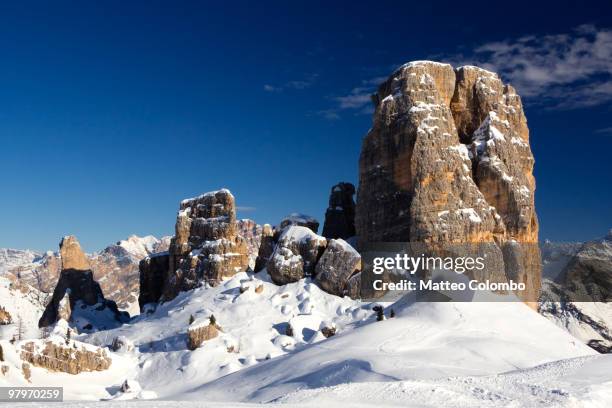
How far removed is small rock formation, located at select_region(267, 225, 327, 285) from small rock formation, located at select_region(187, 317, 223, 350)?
10.5m

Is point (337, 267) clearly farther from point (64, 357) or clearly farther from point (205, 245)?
point (64, 357)

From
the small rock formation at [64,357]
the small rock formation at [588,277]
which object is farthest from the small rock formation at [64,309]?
the small rock formation at [588,277]

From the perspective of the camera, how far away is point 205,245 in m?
60.2

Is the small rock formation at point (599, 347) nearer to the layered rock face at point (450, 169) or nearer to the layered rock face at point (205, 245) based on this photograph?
the layered rock face at point (450, 169)

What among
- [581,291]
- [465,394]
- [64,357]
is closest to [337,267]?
[64,357]

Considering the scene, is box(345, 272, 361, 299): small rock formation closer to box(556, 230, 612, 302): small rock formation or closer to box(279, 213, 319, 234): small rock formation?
box(279, 213, 319, 234): small rock formation

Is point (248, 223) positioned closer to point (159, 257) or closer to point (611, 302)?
point (159, 257)

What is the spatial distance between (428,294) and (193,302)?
76.2 ft

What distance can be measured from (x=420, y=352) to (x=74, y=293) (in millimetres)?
47658

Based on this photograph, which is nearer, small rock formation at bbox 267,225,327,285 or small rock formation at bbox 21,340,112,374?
small rock formation at bbox 21,340,112,374

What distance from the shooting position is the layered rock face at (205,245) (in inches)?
2301

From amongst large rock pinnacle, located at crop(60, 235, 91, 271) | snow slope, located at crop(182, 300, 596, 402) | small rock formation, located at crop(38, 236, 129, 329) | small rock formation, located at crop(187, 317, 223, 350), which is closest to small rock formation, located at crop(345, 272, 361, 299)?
snow slope, located at crop(182, 300, 596, 402)

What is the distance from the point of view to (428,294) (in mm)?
40625

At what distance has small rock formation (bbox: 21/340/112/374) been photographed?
1635 inches
